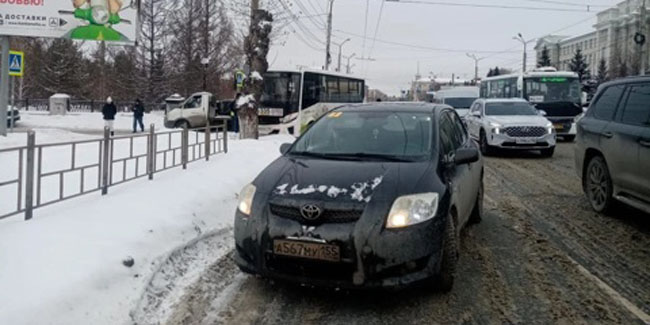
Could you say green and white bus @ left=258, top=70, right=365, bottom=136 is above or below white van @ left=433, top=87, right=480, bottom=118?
below

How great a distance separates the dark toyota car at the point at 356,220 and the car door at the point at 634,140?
268 cm

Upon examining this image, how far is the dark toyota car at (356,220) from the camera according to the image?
150 inches

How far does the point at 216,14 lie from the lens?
1731 inches

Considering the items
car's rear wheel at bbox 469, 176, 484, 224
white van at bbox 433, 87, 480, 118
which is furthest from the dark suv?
white van at bbox 433, 87, 480, 118

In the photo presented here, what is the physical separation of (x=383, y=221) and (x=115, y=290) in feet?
6.68

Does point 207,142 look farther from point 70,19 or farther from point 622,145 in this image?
point 70,19

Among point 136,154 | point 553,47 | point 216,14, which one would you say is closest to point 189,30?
point 216,14

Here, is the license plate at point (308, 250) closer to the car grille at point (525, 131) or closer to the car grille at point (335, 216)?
the car grille at point (335, 216)

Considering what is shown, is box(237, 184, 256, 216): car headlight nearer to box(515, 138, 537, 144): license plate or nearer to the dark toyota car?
the dark toyota car

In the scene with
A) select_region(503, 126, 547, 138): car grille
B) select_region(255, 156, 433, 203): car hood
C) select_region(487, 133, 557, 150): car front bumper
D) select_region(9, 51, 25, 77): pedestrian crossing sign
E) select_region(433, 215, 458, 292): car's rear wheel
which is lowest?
select_region(433, 215, 458, 292): car's rear wheel

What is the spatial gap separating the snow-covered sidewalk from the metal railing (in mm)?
199

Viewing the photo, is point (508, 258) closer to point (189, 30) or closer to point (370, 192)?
point (370, 192)

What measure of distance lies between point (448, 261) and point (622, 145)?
12.4 feet

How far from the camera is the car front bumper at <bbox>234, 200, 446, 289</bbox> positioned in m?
3.79
